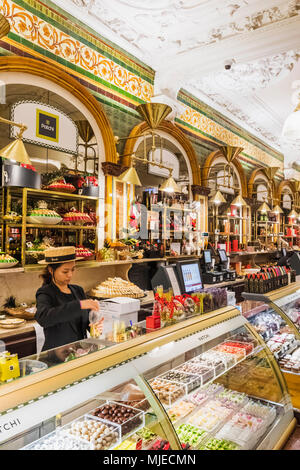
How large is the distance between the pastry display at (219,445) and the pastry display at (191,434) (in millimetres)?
45

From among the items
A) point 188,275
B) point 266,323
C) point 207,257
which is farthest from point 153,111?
point 266,323

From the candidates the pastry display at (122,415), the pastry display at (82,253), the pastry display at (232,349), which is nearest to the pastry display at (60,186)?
the pastry display at (82,253)

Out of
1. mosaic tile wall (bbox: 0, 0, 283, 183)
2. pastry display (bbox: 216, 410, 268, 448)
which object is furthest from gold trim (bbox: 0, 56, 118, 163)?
pastry display (bbox: 216, 410, 268, 448)

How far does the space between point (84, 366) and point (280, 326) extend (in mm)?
2647

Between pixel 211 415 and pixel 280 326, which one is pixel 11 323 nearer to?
pixel 211 415

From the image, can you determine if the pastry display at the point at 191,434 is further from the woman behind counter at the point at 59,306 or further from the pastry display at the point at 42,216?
the pastry display at the point at 42,216

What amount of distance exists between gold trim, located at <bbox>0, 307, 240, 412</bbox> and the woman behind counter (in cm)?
72

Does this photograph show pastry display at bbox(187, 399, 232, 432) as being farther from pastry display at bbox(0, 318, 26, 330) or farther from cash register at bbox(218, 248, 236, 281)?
cash register at bbox(218, 248, 236, 281)

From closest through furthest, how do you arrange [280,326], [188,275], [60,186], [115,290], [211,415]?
[211,415] < [280,326] < [188,275] < [60,186] < [115,290]

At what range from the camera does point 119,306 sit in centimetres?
390

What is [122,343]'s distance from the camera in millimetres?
1795

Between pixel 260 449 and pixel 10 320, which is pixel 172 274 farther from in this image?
pixel 260 449

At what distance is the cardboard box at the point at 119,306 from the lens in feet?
12.8
